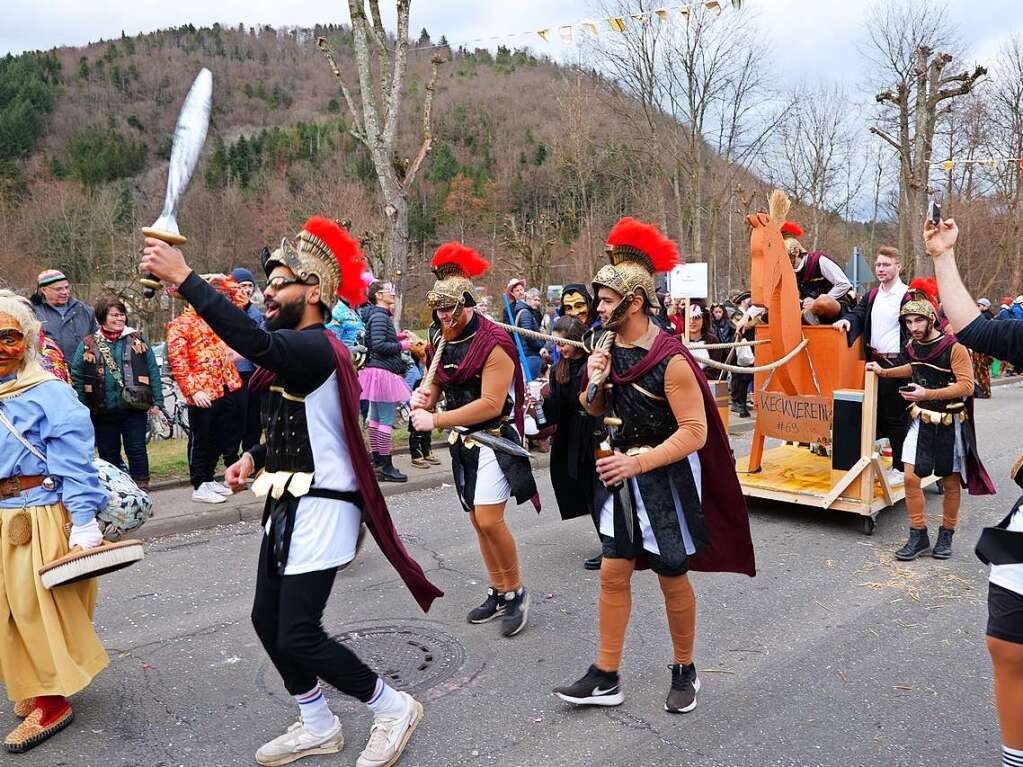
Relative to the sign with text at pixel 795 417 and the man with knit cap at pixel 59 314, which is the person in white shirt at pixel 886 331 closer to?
the sign with text at pixel 795 417

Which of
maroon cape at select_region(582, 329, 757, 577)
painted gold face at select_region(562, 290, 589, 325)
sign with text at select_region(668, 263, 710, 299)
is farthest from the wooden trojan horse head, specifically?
sign with text at select_region(668, 263, 710, 299)

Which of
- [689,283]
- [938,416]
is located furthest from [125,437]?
[689,283]

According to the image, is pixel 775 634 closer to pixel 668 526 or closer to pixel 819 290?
pixel 668 526

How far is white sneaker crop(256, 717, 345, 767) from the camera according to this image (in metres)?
3.15

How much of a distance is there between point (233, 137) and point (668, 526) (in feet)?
233

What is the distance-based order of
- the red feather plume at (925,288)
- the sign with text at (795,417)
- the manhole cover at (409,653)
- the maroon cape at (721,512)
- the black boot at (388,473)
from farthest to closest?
the black boot at (388,473) < the sign with text at (795,417) < the red feather plume at (925,288) < the manhole cover at (409,653) < the maroon cape at (721,512)

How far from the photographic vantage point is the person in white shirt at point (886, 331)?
21.9 ft

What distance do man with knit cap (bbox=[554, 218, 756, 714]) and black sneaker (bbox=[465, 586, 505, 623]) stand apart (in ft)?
3.44

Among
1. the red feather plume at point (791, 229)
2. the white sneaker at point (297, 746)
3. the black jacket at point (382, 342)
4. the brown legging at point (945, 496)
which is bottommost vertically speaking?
the white sneaker at point (297, 746)

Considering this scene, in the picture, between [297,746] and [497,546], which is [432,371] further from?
[297,746]

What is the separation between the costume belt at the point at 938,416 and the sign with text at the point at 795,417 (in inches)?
35.5

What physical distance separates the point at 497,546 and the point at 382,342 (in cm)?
391

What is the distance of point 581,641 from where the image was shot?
4344 millimetres

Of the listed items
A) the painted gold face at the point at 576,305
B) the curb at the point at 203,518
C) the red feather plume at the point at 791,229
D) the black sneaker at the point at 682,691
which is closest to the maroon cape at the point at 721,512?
the black sneaker at the point at 682,691
